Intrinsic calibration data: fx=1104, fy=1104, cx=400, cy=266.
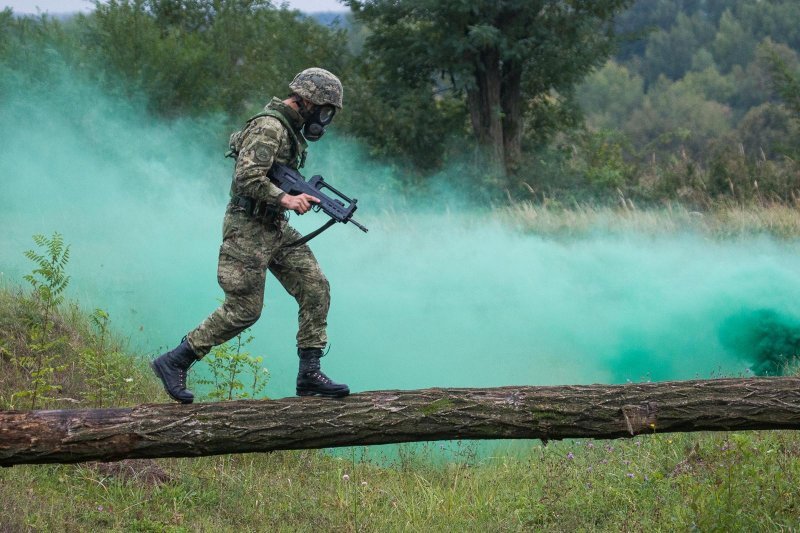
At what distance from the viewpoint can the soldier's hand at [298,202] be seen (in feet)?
21.4

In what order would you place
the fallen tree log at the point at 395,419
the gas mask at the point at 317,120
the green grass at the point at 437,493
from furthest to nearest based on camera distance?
the green grass at the point at 437,493, the gas mask at the point at 317,120, the fallen tree log at the point at 395,419

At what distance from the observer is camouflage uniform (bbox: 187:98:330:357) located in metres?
6.75

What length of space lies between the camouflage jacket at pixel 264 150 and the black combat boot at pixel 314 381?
1.06 metres

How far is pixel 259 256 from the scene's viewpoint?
6.95 m

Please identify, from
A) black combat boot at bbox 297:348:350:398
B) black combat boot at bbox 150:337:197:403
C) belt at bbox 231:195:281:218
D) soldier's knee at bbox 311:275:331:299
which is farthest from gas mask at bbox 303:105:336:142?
black combat boot at bbox 150:337:197:403

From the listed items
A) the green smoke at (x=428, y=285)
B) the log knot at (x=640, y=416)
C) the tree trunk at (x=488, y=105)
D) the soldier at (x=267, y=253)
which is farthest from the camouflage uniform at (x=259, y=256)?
the tree trunk at (x=488, y=105)

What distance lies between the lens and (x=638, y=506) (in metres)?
7.68

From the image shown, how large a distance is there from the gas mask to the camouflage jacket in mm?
73

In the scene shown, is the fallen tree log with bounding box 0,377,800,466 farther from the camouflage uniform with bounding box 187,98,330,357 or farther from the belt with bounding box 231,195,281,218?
the belt with bounding box 231,195,281,218

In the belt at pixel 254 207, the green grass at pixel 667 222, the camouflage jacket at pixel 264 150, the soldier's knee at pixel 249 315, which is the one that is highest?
the green grass at pixel 667 222

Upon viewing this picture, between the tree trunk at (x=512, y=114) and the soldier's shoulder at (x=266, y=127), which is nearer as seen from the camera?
the soldier's shoulder at (x=266, y=127)

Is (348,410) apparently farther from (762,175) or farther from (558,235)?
(762,175)

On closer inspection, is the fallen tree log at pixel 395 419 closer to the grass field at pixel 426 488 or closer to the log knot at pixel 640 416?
the log knot at pixel 640 416

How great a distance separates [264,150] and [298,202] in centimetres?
43
